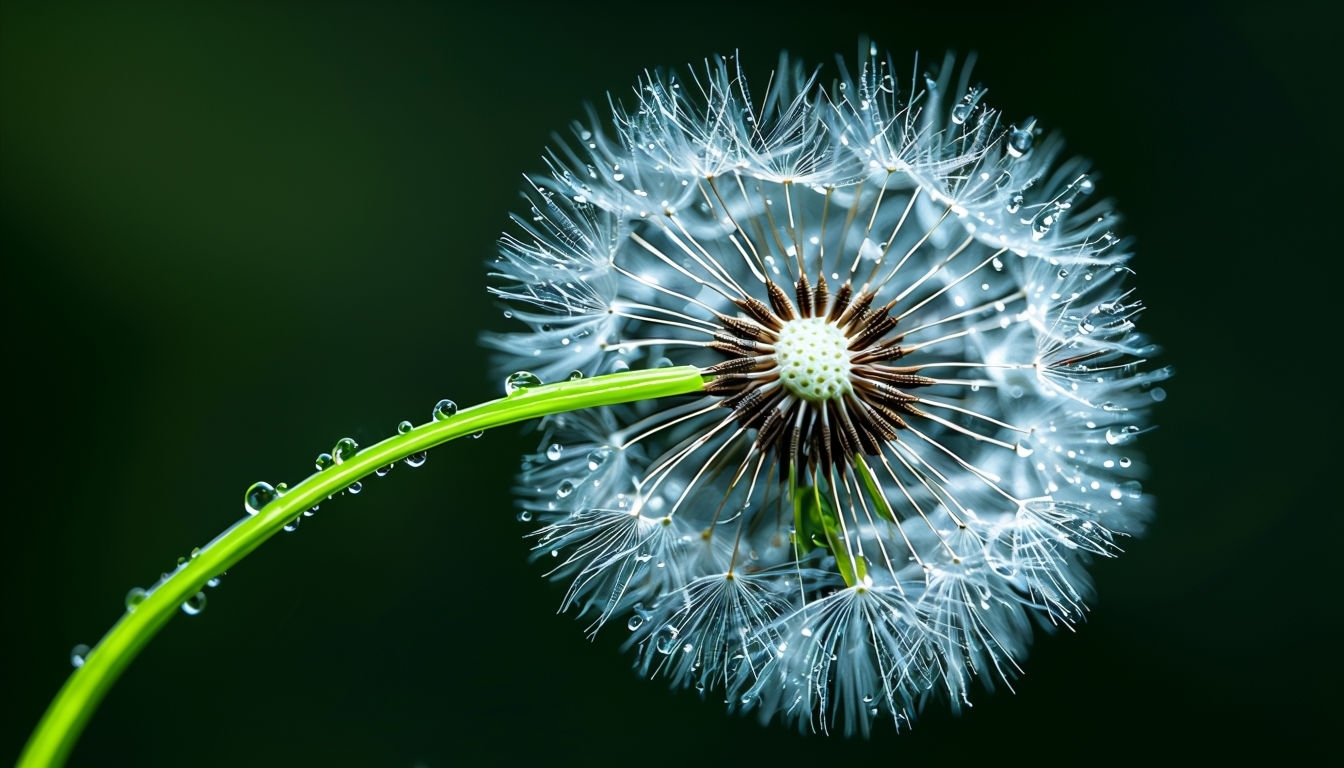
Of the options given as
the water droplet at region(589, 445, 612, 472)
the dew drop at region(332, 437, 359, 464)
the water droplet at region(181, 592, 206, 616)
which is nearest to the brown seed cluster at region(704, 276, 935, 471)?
the water droplet at region(589, 445, 612, 472)

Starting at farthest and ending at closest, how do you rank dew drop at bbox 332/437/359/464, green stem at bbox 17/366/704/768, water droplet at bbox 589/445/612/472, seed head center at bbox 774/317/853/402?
1. water droplet at bbox 589/445/612/472
2. seed head center at bbox 774/317/853/402
3. dew drop at bbox 332/437/359/464
4. green stem at bbox 17/366/704/768

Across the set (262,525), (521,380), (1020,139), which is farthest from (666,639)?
(1020,139)

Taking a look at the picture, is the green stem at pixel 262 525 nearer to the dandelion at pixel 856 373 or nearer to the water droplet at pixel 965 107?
the dandelion at pixel 856 373

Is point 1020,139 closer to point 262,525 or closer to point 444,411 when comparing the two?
point 444,411

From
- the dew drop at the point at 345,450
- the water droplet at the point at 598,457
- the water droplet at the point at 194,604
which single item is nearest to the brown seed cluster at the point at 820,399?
the water droplet at the point at 598,457

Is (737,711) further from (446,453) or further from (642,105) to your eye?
(642,105)

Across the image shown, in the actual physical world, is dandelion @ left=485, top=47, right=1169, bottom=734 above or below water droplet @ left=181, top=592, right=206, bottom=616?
above

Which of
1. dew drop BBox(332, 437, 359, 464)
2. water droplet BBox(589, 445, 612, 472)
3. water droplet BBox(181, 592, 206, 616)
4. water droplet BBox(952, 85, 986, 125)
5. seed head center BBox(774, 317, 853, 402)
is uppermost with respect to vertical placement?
water droplet BBox(952, 85, 986, 125)

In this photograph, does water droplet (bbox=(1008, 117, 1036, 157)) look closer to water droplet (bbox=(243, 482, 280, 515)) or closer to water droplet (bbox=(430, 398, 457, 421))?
water droplet (bbox=(430, 398, 457, 421))
